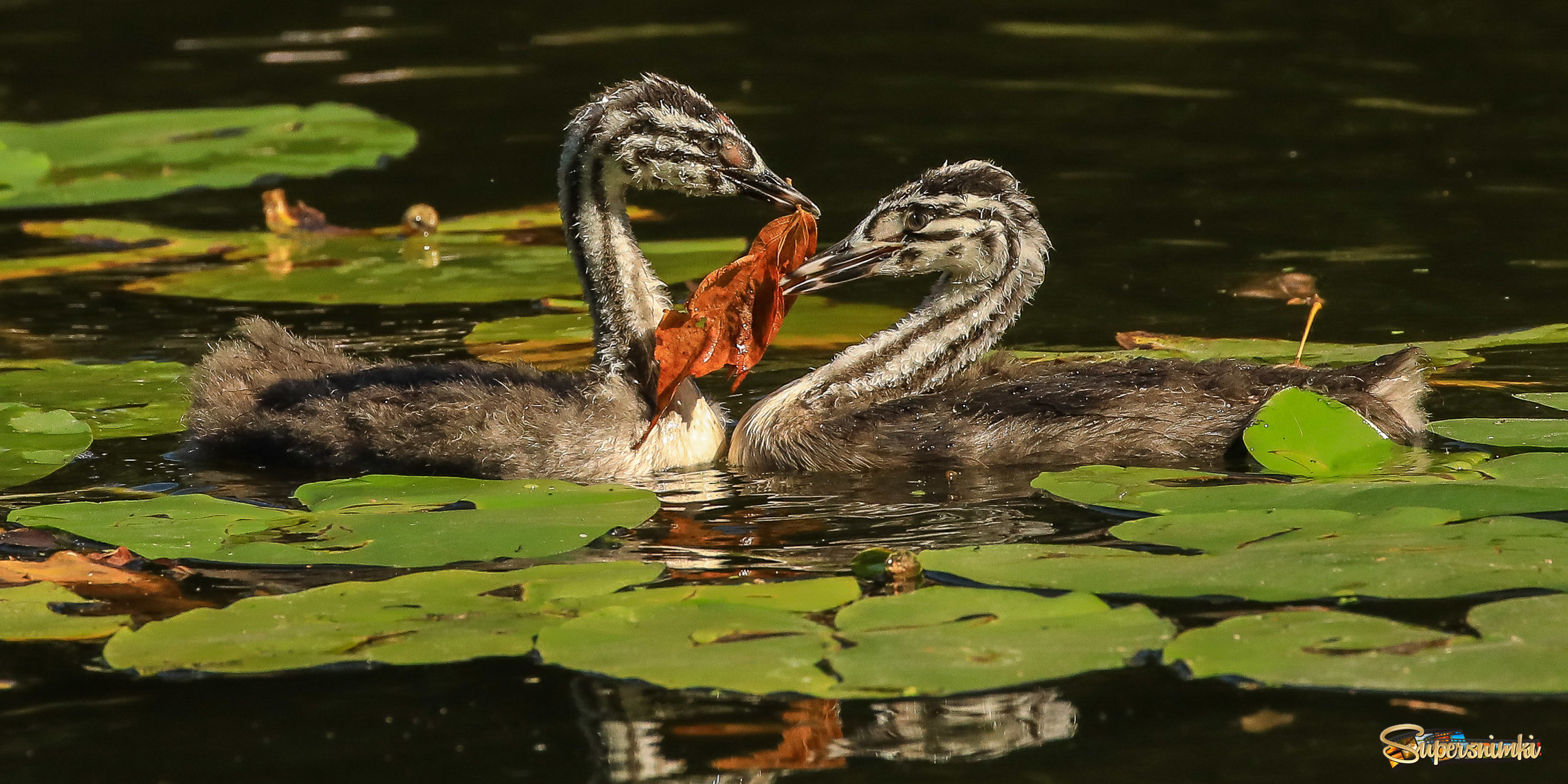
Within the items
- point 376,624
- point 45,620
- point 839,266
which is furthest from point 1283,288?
point 45,620

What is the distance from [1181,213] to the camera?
14.5m

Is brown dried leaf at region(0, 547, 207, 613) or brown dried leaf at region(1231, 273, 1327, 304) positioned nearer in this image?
brown dried leaf at region(0, 547, 207, 613)

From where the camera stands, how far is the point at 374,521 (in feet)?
24.8

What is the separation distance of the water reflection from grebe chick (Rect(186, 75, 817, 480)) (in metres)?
3.08

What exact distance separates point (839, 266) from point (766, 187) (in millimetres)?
569

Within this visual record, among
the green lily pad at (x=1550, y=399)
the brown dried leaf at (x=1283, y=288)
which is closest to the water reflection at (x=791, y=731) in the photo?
the green lily pad at (x=1550, y=399)

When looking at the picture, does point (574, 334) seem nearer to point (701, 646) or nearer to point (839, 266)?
point (839, 266)

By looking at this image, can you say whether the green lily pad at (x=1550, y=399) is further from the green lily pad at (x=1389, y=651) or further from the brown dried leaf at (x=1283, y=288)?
the green lily pad at (x=1389, y=651)

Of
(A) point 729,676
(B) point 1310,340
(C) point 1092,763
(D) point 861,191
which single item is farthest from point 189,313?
(C) point 1092,763

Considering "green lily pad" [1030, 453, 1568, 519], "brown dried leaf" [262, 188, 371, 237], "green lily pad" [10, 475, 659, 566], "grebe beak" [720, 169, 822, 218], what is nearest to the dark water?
"green lily pad" [1030, 453, 1568, 519]

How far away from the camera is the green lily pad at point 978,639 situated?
5715mm

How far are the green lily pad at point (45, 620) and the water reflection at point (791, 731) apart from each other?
1772 mm

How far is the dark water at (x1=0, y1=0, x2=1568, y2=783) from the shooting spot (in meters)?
5.64

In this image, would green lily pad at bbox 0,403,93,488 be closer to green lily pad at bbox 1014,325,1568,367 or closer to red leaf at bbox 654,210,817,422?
red leaf at bbox 654,210,817,422
